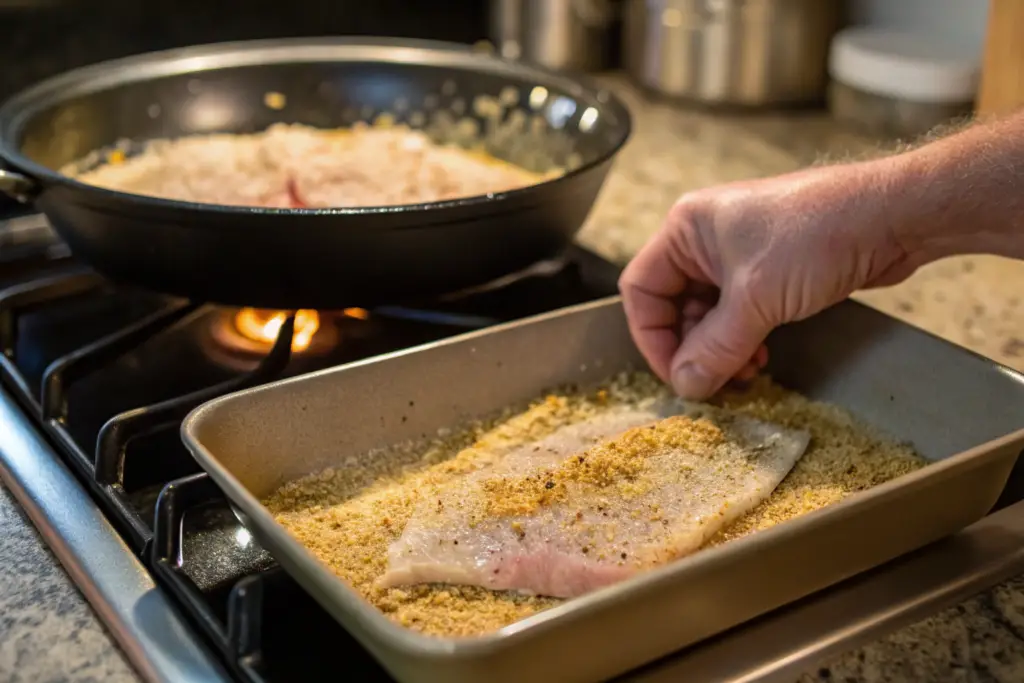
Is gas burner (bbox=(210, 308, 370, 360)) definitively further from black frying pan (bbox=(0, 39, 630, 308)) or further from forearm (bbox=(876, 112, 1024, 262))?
forearm (bbox=(876, 112, 1024, 262))

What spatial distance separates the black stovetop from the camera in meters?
0.50

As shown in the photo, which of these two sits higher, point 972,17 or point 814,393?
point 972,17

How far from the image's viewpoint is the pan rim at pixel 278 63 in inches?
26.5

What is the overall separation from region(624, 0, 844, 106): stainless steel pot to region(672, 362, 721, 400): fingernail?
28.2 inches

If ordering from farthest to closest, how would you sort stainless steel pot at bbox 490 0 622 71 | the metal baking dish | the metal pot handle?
stainless steel pot at bbox 490 0 622 71
the metal pot handle
the metal baking dish

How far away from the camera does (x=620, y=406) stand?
0.70 metres

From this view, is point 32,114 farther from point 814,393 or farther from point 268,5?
point 814,393

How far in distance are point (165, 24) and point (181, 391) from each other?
65 cm

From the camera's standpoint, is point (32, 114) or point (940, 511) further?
point (32, 114)

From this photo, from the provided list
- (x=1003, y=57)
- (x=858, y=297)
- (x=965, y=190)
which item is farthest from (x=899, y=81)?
(x=965, y=190)

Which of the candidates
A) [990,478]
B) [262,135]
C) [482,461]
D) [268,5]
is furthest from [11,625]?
[268,5]

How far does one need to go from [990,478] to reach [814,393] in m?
0.19

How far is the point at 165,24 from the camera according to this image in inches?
48.3

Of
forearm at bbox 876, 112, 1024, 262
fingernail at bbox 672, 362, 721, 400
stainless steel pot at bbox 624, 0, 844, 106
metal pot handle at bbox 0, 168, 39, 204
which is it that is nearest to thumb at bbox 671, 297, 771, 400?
fingernail at bbox 672, 362, 721, 400
